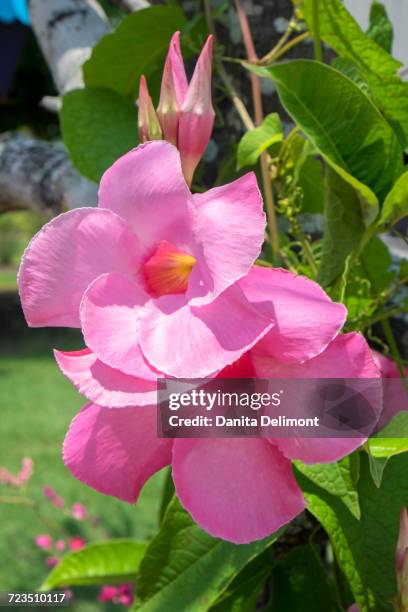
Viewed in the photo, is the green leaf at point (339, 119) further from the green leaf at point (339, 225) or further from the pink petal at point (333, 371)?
the pink petal at point (333, 371)

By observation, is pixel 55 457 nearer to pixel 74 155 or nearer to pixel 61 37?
pixel 61 37

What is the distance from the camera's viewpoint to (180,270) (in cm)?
35

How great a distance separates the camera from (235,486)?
33cm

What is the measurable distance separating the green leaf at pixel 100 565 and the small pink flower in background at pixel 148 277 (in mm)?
423

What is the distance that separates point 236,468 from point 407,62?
503mm

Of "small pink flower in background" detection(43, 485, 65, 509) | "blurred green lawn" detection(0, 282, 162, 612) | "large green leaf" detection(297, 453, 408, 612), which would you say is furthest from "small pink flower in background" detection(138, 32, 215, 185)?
"small pink flower in background" detection(43, 485, 65, 509)

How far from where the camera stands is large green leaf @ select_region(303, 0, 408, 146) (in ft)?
1.40

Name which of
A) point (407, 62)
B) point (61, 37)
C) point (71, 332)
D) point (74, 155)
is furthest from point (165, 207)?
point (71, 332)

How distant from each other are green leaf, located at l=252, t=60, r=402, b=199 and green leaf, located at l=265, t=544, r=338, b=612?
0.33 m

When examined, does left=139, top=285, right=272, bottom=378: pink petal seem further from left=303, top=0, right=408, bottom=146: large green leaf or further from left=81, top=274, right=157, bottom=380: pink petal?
left=303, top=0, right=408, bottom=146: large green leaf

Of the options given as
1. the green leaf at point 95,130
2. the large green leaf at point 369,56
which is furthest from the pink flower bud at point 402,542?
the green leaf at point 95,130

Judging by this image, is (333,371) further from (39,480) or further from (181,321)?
(39,480)

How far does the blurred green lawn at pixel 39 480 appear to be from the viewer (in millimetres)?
2539

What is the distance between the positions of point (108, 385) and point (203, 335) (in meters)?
0.05
